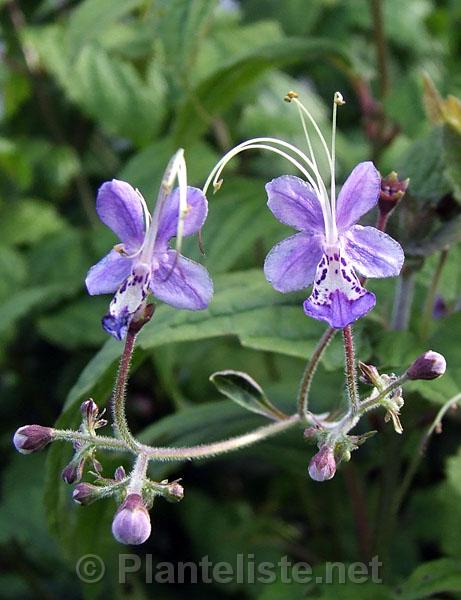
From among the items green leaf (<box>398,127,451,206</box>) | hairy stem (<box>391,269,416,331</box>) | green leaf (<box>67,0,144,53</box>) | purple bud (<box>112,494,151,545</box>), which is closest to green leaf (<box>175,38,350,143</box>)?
green leaf (<box>67,0,144,53</box>)

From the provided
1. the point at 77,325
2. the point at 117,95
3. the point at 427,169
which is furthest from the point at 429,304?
the point at 117,95

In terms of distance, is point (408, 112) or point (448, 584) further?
point (408, 112)

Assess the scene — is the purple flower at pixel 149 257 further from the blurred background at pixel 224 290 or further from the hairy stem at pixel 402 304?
the hairy stem at pixel 402 304

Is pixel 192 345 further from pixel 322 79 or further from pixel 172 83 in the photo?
pixel 322 79

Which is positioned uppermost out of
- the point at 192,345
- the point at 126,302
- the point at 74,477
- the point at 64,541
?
the point at 126,302

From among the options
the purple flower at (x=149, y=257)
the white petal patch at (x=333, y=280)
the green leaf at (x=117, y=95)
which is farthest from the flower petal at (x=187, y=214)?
the green leaf at (x=117, y=95)

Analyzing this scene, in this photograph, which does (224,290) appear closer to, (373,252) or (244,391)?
(244,391)

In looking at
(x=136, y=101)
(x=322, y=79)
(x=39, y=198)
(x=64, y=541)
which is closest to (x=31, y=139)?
(x=39, y=198)
